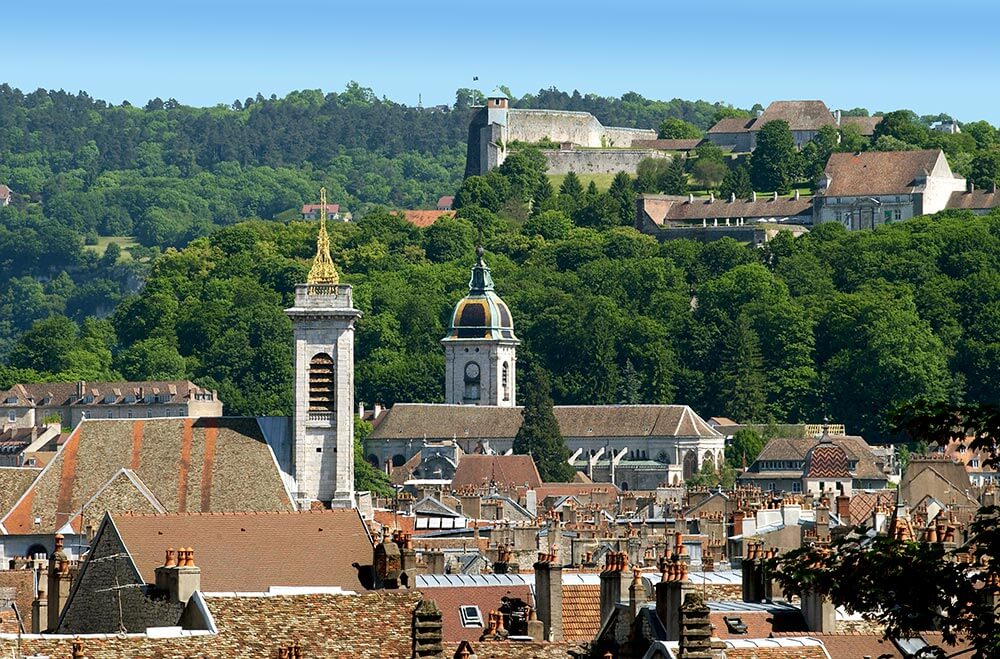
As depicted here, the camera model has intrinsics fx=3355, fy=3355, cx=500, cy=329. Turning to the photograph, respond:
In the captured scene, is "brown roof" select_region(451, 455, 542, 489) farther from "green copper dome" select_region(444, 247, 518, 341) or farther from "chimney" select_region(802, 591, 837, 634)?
"chimney" select_region(802, 591, 837, 634)

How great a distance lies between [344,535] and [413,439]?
12866 centimetres

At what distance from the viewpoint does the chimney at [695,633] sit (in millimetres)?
21328

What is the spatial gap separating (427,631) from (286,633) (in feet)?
7.22

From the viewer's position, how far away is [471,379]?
176 m

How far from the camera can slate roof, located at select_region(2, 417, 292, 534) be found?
61906 millimetres

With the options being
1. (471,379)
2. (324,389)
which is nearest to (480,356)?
(471,379)

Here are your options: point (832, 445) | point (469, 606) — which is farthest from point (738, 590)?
point (832, 445)

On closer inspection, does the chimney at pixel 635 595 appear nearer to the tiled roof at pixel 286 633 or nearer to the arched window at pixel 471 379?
the tiled roof at pixel 286 633

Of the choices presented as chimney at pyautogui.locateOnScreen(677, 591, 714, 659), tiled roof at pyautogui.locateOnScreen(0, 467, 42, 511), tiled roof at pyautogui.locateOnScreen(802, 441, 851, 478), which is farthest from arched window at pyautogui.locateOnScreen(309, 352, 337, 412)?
tiled roof at pyautogui.locateOnScreen(802, 441, 851, 478)

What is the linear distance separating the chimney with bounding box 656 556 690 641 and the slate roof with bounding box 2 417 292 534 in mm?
35740

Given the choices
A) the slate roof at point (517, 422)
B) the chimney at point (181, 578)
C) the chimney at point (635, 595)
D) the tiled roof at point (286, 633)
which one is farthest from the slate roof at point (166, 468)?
the slate roof at point (517, 422)

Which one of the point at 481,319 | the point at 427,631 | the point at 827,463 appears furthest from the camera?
the point at 481,319

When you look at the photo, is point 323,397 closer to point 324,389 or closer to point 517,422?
point 324,389

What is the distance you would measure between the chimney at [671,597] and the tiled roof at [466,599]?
25.3 feet
